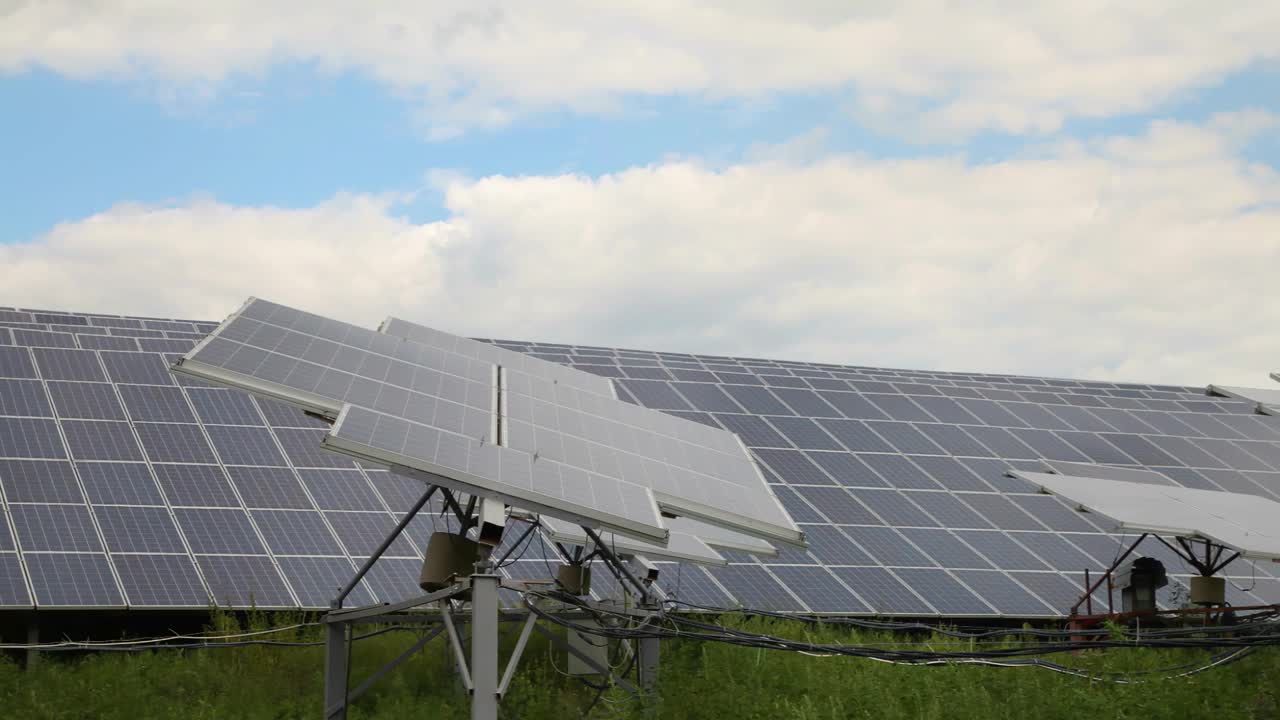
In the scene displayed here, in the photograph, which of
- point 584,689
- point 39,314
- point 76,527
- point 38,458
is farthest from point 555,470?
point 39,314

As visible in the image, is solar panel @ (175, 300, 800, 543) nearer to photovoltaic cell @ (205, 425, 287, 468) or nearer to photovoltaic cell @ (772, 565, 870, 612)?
photovoltaic cell @ (772, 565, 870, 612)

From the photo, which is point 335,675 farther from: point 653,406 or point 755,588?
point 653,406

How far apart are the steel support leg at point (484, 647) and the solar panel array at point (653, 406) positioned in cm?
937

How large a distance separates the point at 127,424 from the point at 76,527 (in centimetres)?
578

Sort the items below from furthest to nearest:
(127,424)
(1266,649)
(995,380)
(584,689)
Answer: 1. (995,380)
2. (127,424)
3. (584,689)
4. (1266,649)

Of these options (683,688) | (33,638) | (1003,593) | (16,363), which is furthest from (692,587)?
(16,363)

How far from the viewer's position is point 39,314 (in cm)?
4300

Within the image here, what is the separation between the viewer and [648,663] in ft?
68.8

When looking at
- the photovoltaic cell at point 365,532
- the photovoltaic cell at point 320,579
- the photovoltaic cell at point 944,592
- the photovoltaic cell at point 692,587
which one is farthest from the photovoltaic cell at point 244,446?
the photovoltaic cell at point 944,592

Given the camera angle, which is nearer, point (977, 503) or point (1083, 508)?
point (1083, 508)

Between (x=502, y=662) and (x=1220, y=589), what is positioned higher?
(x=1220, y=589)

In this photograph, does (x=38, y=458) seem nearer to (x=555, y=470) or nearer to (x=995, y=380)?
(x=555, y=470)

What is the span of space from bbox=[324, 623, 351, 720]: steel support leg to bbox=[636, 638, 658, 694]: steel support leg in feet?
14.4

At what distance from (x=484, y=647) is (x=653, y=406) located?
83.1 feet
